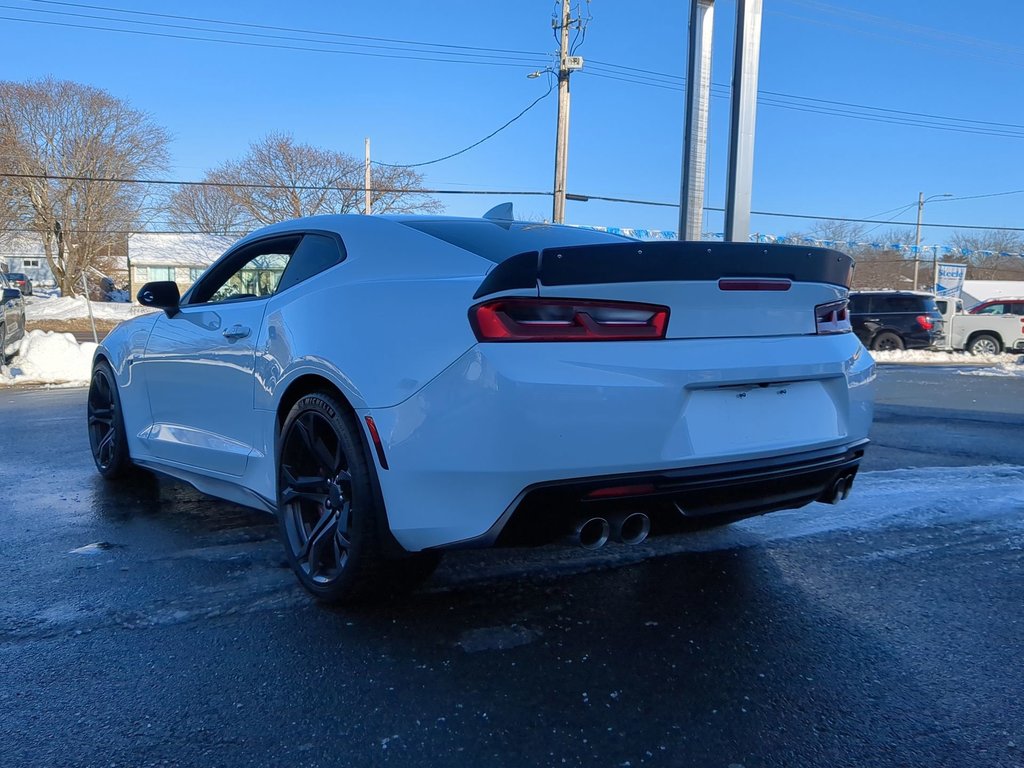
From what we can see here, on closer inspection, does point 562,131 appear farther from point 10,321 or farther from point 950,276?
point 950,276

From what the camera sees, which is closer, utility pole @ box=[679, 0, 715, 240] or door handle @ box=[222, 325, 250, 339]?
door handle @ box=[222, 325, 250, 339]

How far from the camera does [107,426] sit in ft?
16.9

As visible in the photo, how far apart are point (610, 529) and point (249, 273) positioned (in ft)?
7.73

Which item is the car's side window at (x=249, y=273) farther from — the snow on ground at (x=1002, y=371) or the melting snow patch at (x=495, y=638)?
the snow on ground at (x=1002, y=371)

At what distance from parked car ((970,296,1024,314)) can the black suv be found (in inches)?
Result: 85.8

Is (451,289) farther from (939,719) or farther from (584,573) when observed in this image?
(939,719)

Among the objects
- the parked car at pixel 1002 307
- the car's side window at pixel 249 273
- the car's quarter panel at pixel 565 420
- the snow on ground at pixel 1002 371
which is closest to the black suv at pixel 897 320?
the parked car at pixel 1002 307

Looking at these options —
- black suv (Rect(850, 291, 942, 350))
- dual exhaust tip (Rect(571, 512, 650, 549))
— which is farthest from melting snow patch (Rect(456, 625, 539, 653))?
black suv (Rect(850, 291, 942, 350))

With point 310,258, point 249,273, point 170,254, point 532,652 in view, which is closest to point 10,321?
point 249,273

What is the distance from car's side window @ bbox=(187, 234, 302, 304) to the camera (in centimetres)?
366

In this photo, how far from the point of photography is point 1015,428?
25.6 feet

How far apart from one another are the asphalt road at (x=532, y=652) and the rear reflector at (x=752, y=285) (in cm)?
117

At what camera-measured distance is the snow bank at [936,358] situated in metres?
18.9

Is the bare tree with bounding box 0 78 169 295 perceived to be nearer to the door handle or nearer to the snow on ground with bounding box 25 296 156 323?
the snow on ground with bounding box 25 296 156 323
